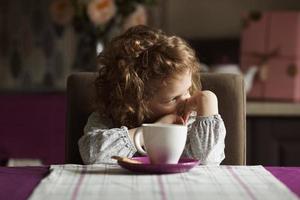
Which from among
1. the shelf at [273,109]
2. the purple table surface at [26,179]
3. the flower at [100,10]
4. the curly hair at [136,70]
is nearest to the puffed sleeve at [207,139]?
the curly hair at [136,70]

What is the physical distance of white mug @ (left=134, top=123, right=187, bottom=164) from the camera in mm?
1350

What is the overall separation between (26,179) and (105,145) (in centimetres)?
34

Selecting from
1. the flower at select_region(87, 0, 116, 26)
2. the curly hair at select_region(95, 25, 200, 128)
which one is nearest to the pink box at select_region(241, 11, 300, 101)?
the flower at select_region(87, 0, 116, 26)

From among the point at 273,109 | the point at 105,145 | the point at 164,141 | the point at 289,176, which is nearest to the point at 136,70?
the point at 105,145

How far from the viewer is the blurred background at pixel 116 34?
2.93 m

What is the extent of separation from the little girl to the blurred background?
120 centimetres

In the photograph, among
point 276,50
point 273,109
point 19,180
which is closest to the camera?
point 19,180

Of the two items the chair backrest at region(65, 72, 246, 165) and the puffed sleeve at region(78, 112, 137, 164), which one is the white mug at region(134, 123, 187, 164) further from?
the chair backrest at region(65, 72, 246, 165)

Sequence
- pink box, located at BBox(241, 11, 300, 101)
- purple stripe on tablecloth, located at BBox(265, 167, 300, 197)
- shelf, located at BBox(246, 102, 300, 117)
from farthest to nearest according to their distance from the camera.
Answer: pink box, located at BBox(241, 11, 300, 101) → shelf, located at BBox(246, 102, 300, 117) → purple stripe on tablecloth, located at BBox(265, 167, 300, 197)

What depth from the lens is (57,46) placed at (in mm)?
3361

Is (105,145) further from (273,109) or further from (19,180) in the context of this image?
(273,109)

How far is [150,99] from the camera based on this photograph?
1684 millimetres

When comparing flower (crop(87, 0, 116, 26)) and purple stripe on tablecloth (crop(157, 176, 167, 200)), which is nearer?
purple stripe on tablecloth (crop(157, 176, 167, 200))

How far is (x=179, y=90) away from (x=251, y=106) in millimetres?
1275
